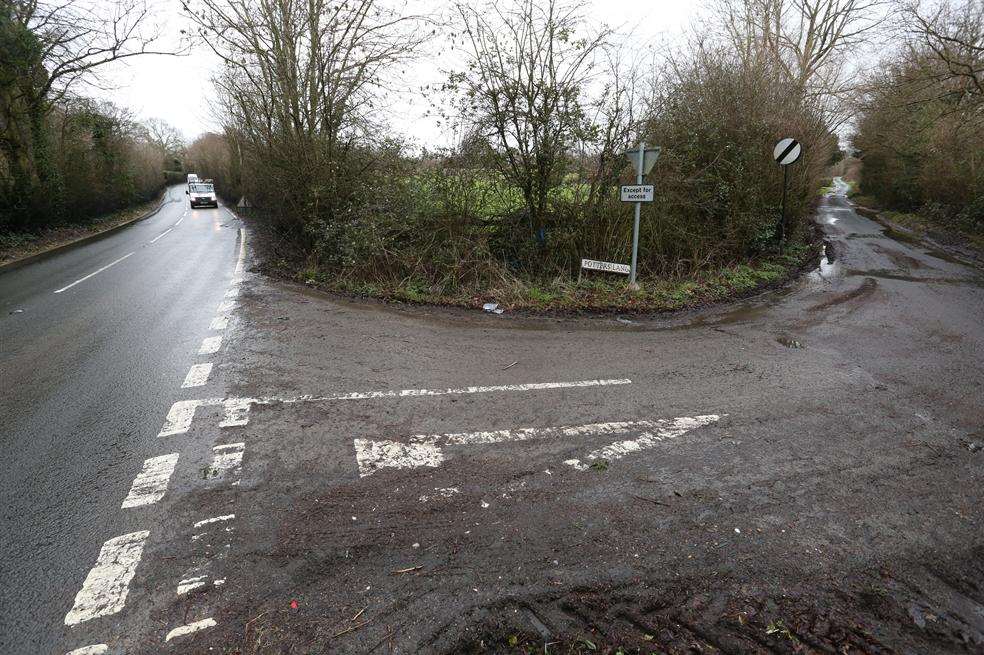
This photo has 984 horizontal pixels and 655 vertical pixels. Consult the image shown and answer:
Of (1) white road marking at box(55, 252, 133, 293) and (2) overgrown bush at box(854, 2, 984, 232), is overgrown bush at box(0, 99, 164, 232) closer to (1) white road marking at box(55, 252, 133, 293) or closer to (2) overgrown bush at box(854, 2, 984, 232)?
(1) white road marking at box(55, 252, 133, 293)

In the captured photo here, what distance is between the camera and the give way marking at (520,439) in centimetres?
373

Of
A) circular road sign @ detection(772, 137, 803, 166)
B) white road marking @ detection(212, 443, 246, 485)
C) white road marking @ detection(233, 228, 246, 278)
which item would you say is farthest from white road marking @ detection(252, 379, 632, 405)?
circular road sign @ detection(772, 137, 803, 166)

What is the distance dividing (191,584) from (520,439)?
238 centimetres

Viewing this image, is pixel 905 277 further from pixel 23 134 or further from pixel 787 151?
pixel 23 134

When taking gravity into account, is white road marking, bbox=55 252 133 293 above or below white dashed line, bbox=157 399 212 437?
above

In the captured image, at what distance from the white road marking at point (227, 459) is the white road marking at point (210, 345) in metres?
2.62

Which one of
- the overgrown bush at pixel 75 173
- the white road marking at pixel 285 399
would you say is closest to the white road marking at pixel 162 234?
the overgrown bush at pixel 75 173

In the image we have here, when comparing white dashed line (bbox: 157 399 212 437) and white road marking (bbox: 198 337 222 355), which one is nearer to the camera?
white dashed line (bbox: 157 399 212 437)

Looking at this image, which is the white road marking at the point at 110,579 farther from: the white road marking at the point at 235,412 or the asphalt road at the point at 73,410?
the white road marking at the point at 235,412

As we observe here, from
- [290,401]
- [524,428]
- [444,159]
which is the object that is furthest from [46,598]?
[444,159]

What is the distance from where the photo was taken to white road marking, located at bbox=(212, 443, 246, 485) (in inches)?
140

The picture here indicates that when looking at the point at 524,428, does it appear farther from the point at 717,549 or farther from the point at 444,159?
the point at 444,159

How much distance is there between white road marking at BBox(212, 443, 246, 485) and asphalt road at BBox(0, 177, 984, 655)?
1.1 inches

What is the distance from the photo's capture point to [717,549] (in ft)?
9.55
